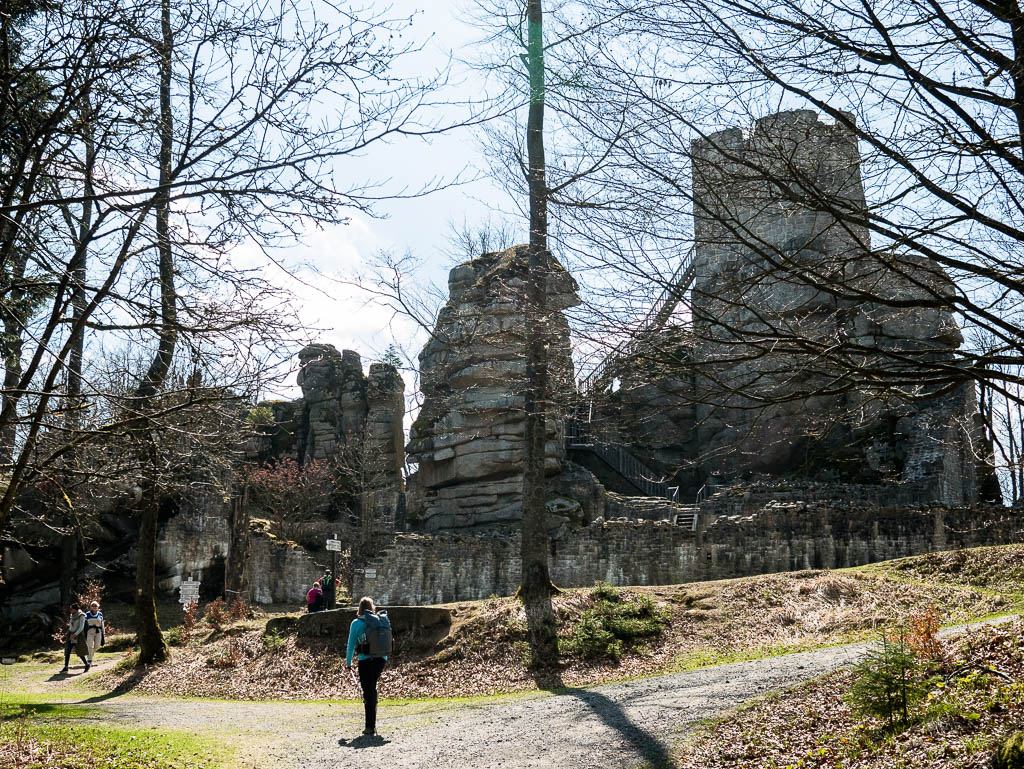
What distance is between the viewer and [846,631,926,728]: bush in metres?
6.58

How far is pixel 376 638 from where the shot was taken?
9258mm

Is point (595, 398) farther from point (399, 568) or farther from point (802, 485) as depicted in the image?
point (802, 485)

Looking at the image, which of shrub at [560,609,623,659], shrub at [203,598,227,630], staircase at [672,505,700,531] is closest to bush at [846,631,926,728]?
shrub at [560,609,623,659]

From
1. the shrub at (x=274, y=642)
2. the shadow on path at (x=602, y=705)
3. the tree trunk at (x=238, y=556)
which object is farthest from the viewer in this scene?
the tree trunk at (x=238, y=556)

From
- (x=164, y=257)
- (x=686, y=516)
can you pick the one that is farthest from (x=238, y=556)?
(x=164, y=257)

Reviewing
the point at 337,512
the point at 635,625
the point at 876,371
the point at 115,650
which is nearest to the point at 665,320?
the point at 876,371

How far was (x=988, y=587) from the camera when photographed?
1270 centimetres

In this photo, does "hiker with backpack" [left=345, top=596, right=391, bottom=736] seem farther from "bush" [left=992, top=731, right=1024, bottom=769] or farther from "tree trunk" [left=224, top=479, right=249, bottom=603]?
"tree trunk" [left=224, top=479, right=249, bottom=603]

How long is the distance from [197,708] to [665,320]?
835 centimetres

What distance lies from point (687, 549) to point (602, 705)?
11.3 metres

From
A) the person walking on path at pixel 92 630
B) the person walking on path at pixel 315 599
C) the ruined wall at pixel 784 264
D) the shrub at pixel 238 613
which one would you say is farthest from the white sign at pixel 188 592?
the ruined wall at pixel 784 264

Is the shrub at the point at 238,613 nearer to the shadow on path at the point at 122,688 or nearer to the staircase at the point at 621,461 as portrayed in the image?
the shadow on path at the point at 122,688

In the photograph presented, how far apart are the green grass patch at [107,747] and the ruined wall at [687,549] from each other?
43.2 ft

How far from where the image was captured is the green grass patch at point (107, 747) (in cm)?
702
